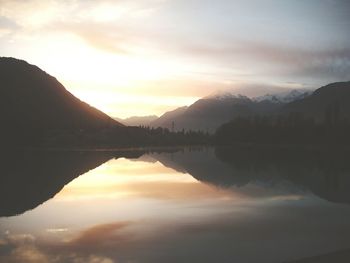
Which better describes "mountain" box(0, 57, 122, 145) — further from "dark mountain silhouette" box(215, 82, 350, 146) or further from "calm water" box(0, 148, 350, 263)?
"calm water" box(0, 148, 350, 263)

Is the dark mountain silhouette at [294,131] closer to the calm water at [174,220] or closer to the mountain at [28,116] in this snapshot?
the mountain at [28,116]

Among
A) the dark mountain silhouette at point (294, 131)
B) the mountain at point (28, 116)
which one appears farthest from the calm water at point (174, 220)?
the mountain at point (28, 116)

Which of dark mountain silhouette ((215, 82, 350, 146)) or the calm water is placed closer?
the calm water

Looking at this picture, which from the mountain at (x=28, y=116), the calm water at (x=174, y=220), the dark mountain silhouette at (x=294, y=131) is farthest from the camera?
the mountain at (x=28, y=116)

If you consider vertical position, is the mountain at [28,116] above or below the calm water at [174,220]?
above

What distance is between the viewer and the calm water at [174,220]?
16547 mm

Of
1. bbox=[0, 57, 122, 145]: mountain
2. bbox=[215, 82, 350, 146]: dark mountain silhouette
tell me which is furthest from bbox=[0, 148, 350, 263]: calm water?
bbox=[0, 57, 122, 145]: mountain

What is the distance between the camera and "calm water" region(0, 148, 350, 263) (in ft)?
54.3

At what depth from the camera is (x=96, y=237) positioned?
1916cm

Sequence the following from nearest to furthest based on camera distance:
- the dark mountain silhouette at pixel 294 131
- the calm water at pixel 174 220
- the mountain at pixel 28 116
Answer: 1. the calm water at pixel 174 220
2. the dark mountain silhouette at pixel 294 131
3. the mountain at pixel 28 116

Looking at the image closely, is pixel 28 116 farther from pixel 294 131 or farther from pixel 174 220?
pixel 174 220

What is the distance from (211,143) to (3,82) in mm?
101312

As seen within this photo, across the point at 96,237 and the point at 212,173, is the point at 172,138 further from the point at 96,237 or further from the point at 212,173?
the point at 96,237

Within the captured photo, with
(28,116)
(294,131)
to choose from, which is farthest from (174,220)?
(28,116)
